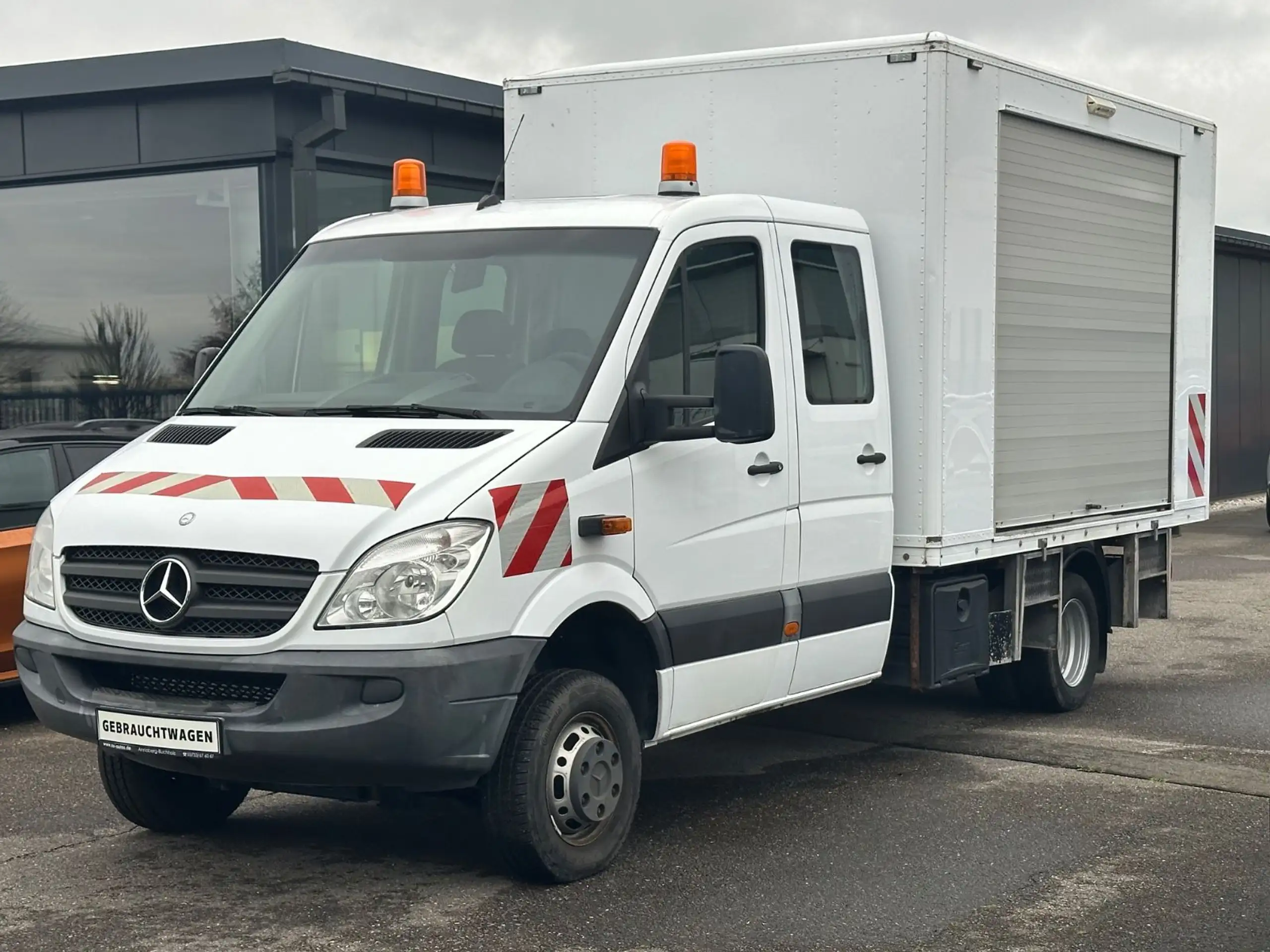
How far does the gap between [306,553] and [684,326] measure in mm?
1753

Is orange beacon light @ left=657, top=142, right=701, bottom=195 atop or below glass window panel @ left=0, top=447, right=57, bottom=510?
atop

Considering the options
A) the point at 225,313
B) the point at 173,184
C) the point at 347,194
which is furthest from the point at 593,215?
the point at 173,184

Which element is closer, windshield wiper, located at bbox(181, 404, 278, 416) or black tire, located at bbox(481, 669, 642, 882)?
black tire, located at bbox(481, 669, 642, 882)

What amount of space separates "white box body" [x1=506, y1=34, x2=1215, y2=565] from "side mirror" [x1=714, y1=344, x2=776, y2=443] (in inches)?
66.7

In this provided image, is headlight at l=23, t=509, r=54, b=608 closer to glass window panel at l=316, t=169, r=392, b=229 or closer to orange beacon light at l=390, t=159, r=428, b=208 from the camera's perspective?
orange beacon light at l=390, t=159, r=428, b=208

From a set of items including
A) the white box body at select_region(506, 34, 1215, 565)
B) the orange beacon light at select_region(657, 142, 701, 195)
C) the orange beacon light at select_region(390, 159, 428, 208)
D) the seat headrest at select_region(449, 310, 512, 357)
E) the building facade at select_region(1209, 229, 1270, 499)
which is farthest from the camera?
the building facade at select_region(1209, 229, 1270, 499)

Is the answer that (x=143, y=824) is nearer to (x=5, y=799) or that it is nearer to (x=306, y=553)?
(x=5, y=799)

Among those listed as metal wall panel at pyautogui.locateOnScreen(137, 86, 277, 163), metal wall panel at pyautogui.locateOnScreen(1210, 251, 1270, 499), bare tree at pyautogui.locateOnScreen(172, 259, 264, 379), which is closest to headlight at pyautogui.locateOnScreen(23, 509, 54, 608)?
metal wall panel at pyautogui.locateOnScreen(137, 86, 277, 163)

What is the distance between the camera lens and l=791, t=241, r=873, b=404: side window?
22.6 ft

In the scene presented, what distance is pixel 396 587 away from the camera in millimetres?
5270

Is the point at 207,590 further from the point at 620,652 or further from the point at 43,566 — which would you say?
the point at 620,652

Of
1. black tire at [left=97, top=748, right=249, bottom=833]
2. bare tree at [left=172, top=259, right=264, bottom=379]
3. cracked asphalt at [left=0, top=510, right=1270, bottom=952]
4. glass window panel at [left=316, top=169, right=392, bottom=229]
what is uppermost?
glass window panel at [left=316, top=169, right=392, bottom=229]

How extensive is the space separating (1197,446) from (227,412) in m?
6.10

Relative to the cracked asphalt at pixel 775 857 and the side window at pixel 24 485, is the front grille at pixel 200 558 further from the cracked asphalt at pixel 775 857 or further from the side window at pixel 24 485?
the side window at pixel 24 485
